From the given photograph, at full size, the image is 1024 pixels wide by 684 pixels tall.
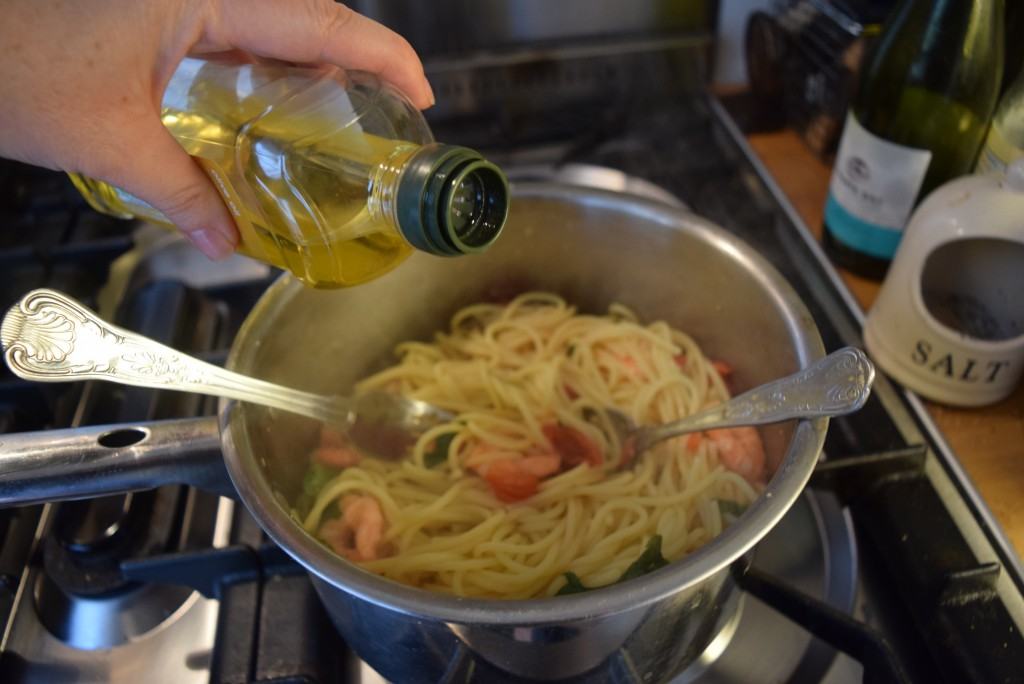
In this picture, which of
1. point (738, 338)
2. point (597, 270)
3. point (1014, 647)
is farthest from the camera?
point (597, 270)

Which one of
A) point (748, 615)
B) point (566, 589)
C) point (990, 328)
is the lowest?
point (748, 615)

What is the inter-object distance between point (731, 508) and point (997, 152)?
0.59m

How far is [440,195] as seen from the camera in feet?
2.34

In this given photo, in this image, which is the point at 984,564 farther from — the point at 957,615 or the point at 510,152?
the point at 510,152

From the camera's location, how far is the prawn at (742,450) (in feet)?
3.53

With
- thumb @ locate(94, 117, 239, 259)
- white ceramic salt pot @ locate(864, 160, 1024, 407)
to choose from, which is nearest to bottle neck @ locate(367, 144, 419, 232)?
thumb @ locate(94, 117, 239, 259)

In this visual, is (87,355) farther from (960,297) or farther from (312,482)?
(960,297)

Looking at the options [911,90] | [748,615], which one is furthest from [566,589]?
[911,90]

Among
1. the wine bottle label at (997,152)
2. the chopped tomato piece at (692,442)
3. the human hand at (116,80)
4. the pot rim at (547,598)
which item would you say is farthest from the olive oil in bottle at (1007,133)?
the human hand at (116,80)

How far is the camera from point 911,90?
3.99 ft

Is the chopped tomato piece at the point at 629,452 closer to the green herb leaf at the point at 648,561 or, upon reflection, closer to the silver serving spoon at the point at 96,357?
the green herb leaf at the point at 648,561

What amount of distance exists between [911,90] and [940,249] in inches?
11.5

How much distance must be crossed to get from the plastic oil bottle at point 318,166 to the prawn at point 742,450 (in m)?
0.47

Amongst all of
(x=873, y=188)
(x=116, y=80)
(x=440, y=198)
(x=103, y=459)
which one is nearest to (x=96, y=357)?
(x=103, y=459)
